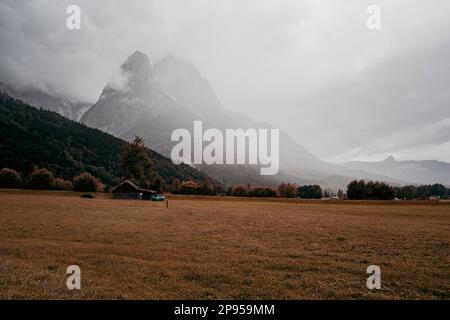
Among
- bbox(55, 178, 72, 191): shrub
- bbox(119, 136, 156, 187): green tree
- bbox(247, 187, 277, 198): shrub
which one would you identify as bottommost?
bbox(247, 187, 277, 198): shrub

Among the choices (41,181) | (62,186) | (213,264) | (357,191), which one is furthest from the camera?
(357,191)

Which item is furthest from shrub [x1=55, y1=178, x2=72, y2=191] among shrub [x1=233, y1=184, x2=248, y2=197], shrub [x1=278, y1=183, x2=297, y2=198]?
shrub [x1=278, y1=183, x2=297, y2=198]

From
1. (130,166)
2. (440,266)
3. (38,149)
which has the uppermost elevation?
(38,149)

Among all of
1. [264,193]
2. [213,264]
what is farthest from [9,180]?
[213,264]

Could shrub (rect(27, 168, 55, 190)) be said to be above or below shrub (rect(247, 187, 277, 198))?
above

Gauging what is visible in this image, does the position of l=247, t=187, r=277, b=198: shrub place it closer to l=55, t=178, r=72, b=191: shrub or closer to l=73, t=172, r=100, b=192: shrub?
l=73, t=172, r=100, b=192: shrub

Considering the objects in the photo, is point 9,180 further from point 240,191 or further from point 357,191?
point 357,191

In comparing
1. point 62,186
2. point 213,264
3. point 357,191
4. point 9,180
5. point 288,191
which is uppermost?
point 9,180

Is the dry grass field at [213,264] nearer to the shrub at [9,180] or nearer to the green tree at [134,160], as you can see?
the green tree at [134,160]

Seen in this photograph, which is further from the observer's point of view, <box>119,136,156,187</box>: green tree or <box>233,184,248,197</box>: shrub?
<box>233,184,248,197</box>: shrub

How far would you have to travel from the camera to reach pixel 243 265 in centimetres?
1634
